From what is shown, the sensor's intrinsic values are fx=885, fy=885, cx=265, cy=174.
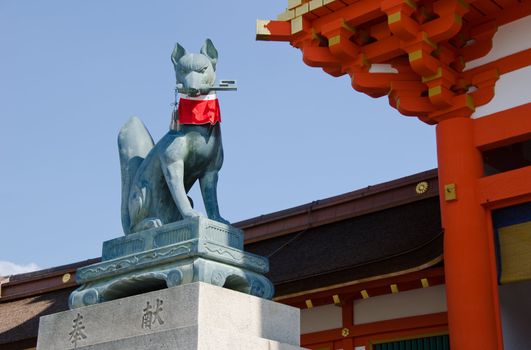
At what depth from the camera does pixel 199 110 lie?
792 cm

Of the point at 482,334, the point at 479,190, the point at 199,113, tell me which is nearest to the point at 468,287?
the point at 482,334

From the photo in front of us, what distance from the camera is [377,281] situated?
11281 millimetres

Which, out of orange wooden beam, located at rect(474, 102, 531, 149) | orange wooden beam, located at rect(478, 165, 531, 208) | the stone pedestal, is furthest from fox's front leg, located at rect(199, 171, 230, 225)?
orange wooden beam, located at rect(474, 102, 531, 149)

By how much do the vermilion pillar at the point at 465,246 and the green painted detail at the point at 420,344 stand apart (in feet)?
5.75

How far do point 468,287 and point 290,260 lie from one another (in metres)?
3.83

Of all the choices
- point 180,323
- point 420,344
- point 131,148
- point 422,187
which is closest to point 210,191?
point 131,148

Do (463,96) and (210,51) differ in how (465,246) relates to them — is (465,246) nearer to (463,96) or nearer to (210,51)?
(463,96)

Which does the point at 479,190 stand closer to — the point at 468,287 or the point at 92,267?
the point at 468,287

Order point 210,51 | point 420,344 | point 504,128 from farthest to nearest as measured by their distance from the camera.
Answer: point 420,344 → point 504,128 → point 210,51

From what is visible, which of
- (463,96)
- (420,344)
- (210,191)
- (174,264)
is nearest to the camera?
(174,264)

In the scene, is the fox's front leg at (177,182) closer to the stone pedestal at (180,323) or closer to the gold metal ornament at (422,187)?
the stone pedestal at (180,323)

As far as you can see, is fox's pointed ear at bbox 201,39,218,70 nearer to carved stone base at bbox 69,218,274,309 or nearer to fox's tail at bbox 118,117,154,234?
fox's tail at bbox 118,117,154,234

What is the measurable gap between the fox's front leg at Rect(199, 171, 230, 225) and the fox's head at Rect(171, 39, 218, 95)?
795 millimetres

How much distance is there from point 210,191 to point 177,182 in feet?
1.36
